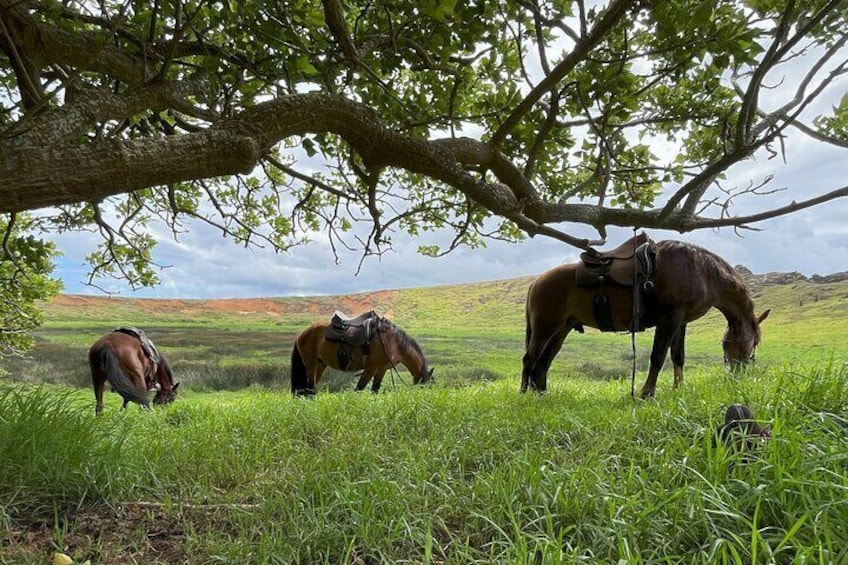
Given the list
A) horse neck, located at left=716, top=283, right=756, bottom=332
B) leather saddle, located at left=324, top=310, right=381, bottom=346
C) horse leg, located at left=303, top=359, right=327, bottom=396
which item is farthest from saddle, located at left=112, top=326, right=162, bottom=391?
horse neck, located at left=716, top=283, right=756, bottom=332

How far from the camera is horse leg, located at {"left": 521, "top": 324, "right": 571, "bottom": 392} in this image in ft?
15.9

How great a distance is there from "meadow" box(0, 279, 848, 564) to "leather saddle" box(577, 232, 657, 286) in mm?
1076

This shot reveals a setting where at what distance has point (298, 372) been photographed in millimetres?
7395

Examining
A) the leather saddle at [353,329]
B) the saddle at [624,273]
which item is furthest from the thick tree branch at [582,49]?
the leather saddle at [353,329]

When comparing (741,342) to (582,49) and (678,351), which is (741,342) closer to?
(678,351)

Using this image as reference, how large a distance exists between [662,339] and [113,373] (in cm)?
613

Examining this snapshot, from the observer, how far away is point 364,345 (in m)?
6.52

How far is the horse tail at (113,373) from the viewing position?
215 inches

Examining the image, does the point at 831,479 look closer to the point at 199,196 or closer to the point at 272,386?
the point at 199,196

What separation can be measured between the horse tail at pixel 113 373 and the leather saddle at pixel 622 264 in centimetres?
532

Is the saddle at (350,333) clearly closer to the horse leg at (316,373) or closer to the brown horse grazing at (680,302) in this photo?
the horse leg at (316,373)

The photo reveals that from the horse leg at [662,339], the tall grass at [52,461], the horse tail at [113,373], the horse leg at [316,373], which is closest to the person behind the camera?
the tall grass at [52,461]

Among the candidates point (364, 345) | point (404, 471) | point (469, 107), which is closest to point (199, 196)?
point (364, 345)

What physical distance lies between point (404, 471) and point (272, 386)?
6609 millimetres
